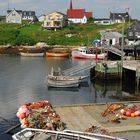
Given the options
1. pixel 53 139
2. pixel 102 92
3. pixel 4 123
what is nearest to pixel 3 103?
pixel 4 123

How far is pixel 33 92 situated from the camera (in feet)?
174

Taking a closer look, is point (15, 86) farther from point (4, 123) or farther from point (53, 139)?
point (53, 139)

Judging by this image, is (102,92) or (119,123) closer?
(119,123)

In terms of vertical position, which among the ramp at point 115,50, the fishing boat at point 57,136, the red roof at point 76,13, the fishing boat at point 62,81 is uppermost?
the red roof at point 76,13

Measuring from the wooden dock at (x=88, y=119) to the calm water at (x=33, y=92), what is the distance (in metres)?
4.69

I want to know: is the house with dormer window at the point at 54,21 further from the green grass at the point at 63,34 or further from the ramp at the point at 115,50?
the ramp at the point at 115,50

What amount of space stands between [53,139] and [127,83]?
36963mm

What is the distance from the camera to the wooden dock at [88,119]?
29469 millimetres

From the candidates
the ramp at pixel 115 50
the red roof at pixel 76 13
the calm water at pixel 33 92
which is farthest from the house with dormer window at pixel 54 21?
the calm water at pixel 33 92

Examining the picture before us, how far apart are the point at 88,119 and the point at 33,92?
22.3 m

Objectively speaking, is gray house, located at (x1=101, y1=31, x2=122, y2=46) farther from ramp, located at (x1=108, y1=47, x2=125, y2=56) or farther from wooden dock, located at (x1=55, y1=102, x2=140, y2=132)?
wooden dock, located at (x1=55, y1=102, x2=140, y2=132)

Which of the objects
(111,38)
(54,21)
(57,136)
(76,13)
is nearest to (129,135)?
(57,136)

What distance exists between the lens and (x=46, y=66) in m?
80.9

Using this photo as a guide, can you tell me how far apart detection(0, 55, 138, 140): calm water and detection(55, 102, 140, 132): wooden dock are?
185 inches
